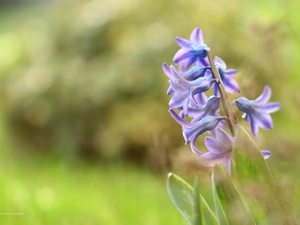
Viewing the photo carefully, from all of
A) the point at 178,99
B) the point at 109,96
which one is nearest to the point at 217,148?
the point at 178,99

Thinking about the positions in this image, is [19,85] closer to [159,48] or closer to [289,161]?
[159,48]

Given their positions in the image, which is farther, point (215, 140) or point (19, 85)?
point (19, 85)

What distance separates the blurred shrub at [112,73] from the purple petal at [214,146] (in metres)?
2.09

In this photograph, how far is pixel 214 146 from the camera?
2.71ft

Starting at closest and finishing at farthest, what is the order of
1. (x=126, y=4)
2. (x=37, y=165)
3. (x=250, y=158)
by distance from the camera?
(x=250, y=158) < (x=37, y=165) < (x=126, y=4)

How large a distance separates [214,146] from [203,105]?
82 millimetres

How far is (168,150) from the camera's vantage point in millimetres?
1377

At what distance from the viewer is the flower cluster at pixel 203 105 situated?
2.71 feet

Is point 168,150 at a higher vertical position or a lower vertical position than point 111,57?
lower

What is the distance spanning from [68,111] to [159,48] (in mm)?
773

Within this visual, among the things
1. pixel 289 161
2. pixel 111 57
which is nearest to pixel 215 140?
pixel 289 161

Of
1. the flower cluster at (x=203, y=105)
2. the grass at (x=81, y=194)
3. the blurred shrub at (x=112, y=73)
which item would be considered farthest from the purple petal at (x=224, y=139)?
the blurred shrub at (x=112, y=73)

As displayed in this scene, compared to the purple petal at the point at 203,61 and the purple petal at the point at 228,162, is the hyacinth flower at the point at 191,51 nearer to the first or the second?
the purple petal at the point at 203,61

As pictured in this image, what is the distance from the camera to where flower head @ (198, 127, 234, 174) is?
0.82 metres
